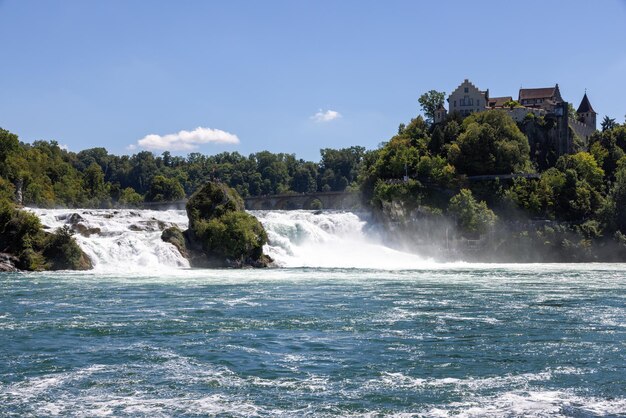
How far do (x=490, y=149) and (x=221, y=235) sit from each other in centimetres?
3553

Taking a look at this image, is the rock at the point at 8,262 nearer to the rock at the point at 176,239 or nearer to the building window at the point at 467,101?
the rock at the point at 176,239

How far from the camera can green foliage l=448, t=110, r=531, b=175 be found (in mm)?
74625

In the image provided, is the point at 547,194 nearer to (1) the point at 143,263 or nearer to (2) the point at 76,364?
(1) the point at 143,263

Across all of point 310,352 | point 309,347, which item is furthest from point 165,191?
point 310,352

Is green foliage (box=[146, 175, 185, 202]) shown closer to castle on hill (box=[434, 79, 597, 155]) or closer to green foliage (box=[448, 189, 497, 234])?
castle on hill (box=[434, 79, 597, 155])

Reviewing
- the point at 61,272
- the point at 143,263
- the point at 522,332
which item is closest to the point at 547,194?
the point at 143,263

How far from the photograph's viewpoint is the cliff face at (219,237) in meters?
50.8

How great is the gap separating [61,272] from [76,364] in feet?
87.6

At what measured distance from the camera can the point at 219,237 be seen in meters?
50.9

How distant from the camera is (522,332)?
897 inches

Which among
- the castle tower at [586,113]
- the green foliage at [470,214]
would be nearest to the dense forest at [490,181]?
the green foliage at [470,214]

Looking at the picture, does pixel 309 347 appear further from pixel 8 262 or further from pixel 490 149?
pixel 490 149

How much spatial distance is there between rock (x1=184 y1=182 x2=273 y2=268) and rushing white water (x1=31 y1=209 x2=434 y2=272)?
2004 mm

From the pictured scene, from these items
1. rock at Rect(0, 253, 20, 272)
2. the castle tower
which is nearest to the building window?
the castle tower
